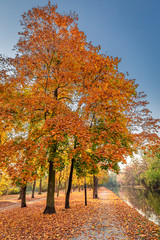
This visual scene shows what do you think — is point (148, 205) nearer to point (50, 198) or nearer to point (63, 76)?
point (50, 198)

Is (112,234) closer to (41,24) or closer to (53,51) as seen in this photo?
(53,51)

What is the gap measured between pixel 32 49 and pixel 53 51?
59.4 inches

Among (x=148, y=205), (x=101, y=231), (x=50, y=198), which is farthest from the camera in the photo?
(x=148, y=205)

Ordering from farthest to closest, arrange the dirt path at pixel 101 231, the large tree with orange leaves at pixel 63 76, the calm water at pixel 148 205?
the calm water at pixel 148 205 → the large tree with orange leaves at pixel 63 76 → the dirt path at pixel 101 231

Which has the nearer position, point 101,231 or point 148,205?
point 101,231

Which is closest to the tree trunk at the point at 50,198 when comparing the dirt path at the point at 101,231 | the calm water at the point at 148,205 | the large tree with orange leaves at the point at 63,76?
the large tree with orange leaves at the point at 63,76

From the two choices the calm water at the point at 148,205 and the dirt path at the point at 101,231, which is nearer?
the dirt path at the point at 101,231

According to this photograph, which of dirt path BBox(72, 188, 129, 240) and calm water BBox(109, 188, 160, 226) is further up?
dirt path BBox(72, 188, 129, 240)

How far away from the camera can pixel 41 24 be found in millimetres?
10477

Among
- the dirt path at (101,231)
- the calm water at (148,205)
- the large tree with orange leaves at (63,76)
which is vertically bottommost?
the calm water at (148,205)

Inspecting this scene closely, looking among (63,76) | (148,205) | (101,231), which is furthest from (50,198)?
(148,205)

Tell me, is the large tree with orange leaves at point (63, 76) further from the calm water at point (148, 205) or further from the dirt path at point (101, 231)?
the calm water at point (148, 205)

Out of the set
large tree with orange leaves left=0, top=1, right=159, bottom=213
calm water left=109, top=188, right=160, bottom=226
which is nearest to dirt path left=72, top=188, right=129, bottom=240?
large tree with orange leaves left=0, top=1, right=159, bottom=213

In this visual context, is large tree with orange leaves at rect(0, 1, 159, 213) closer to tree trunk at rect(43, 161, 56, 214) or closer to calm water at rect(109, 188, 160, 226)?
tree trunk at rect(43, 161, 56, 214)
